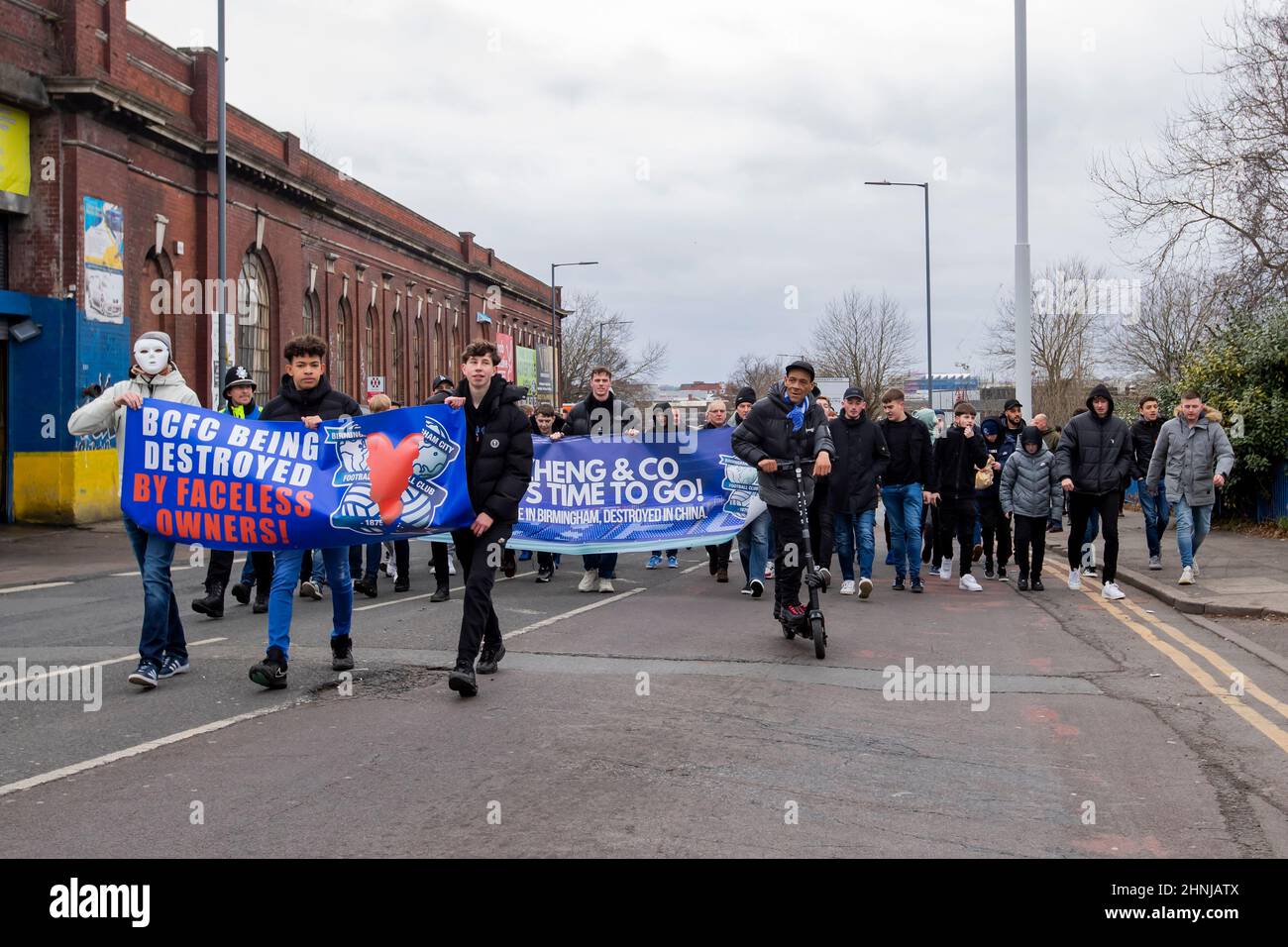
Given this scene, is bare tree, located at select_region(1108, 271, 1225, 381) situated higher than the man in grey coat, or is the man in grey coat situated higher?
bare tree, located at select_region(1108, 271, 1225, 381)

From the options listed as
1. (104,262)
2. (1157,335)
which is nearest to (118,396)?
(104,262)

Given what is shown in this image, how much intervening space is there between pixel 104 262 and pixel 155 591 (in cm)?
1999

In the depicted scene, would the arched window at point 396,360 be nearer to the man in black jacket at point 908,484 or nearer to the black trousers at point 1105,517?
the man in black jacket at point 908,484

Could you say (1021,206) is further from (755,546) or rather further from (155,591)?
(155,591)

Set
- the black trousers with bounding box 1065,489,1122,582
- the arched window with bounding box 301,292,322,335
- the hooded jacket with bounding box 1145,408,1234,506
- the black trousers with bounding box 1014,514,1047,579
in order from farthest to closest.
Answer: the arched window with bounding box 301,292,322,335 < the black trousers with bounding box 1014,514,1047,579 < the hooded jacket with bounding box 1145,408,1234,506 < the black trousers with bounding box 1065,489,1122,582

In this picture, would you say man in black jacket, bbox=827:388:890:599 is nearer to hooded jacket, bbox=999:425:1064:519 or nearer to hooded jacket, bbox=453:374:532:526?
hooded jacket, bbox=999:425:1064:519

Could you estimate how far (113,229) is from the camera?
2566 cm

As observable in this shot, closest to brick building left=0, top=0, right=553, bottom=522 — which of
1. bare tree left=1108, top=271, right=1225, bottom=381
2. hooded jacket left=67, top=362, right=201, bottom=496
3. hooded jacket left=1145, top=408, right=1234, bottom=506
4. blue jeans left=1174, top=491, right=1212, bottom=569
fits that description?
hooded jacket left=67, top=362, right=201, bottom=496

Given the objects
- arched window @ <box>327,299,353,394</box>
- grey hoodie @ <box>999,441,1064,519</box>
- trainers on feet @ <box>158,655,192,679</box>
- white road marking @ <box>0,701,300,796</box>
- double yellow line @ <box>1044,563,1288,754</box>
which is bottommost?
double yellow line @ <box>1044,563,1288,754</box>

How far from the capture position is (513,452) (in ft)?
25.3

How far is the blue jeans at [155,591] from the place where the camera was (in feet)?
25.4

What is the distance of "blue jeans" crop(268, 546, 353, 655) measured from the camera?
7.59 meters
